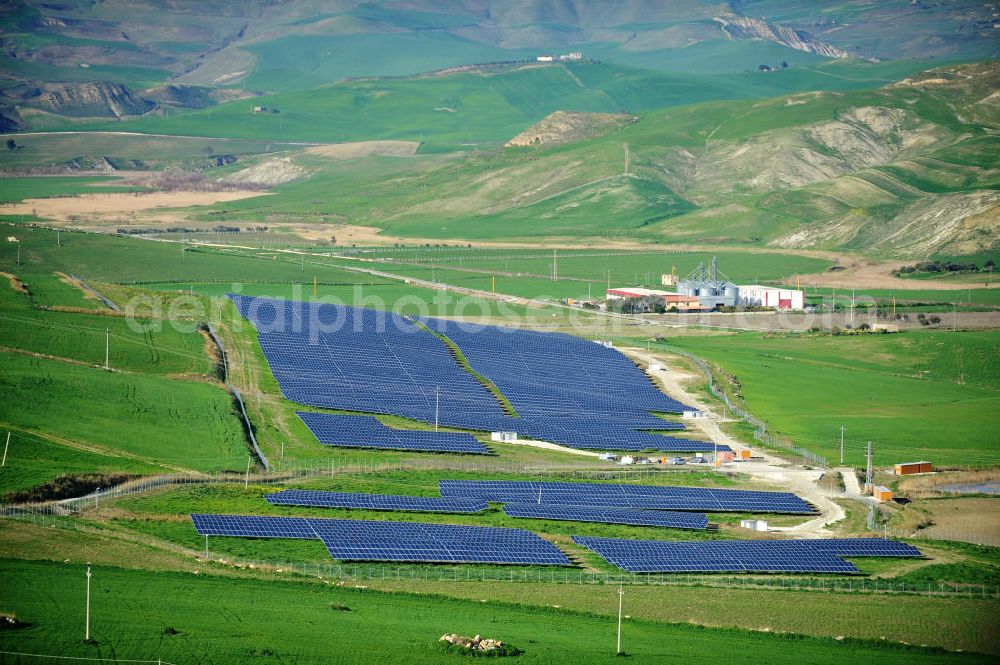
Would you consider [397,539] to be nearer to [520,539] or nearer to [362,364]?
[520,539]

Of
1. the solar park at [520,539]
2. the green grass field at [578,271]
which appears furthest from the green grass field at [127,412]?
the green grass field at [578,271]

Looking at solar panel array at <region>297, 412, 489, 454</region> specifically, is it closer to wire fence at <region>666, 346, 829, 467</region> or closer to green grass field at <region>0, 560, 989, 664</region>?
wire fence at <region>666, 346, 829, 467</region>

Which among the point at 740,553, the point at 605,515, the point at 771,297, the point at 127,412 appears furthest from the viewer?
the point at 771,297

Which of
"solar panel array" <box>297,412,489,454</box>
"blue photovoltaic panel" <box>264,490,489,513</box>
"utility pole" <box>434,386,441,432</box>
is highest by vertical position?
"utility pole" <box>434,386,441,432</box>

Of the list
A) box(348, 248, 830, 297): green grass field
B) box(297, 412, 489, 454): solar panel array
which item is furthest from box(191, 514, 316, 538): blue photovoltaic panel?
box(348, 248, 830, 297): green grass field

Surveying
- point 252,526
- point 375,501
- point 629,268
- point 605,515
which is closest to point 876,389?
point 605,515

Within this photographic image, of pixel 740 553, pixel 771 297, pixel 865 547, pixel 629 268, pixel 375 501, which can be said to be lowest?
pixel 740 553
